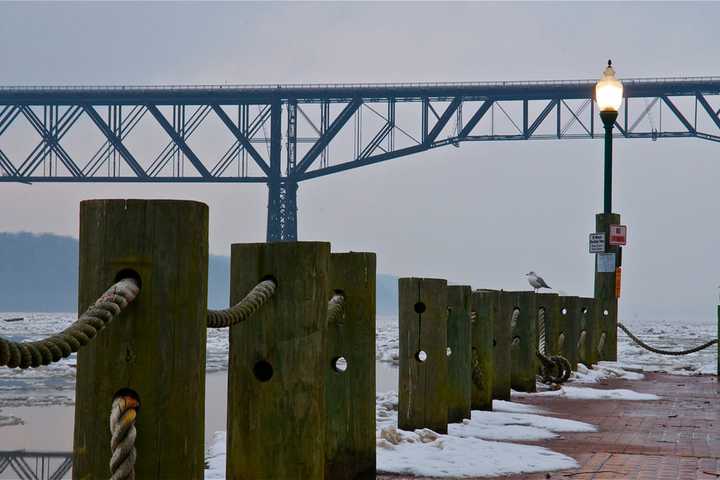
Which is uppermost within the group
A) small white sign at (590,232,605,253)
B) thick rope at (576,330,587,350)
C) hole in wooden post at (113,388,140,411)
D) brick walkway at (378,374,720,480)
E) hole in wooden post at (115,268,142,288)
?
small white sign at (590,232,605,253)

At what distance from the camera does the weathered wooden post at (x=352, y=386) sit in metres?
4.82

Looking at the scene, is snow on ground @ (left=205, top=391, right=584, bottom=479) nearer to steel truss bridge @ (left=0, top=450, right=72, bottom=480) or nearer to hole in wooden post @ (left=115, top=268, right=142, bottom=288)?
steel truss bridge @ (left=0, top=450, right=72, bottom=480)

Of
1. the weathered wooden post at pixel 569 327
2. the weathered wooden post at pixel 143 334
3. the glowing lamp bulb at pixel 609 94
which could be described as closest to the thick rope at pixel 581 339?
the weathered wooden post at pixel 569 327

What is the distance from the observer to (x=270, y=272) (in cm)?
368

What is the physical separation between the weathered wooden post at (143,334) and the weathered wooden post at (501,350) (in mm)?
6109

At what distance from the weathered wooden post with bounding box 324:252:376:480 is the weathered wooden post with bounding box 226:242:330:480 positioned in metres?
1.10

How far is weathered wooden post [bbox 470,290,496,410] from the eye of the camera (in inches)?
310

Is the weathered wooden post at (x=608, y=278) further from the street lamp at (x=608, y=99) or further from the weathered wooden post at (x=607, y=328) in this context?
the street lamp at (x=608, y=99)

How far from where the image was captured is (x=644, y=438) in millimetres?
6863

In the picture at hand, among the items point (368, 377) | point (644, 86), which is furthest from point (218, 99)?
point (368, 377)

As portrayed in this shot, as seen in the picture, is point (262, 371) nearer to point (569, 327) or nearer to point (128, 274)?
point (128, 274)

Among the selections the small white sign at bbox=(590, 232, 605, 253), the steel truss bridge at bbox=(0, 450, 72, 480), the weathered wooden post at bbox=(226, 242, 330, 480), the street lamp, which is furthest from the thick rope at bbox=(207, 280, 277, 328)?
the small white sign at bbox=(590, 232, 605, 253)

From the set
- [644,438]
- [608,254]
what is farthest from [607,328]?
[644,438]

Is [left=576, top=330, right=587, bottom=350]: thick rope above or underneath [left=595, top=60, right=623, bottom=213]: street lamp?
underneath
